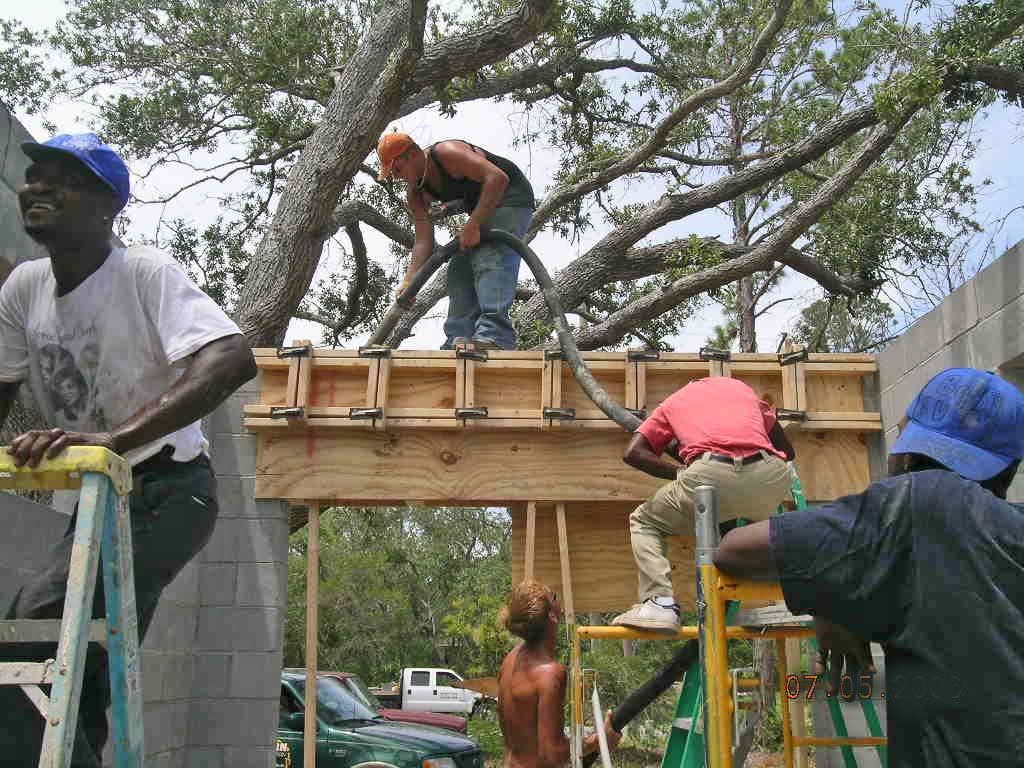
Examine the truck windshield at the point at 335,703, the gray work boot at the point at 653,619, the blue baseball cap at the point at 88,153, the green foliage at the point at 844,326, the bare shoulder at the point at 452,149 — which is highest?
the green foliage at the point at 844,326

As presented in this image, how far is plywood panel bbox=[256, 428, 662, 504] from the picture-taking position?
5902 millimetres

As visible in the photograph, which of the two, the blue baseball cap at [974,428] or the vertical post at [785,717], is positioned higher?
the blue baseball cap at [974,428]

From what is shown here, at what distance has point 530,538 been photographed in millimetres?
5801

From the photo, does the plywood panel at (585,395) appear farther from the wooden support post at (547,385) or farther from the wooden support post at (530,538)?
the wooden support post at (530,538)

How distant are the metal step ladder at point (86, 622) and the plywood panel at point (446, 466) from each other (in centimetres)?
383

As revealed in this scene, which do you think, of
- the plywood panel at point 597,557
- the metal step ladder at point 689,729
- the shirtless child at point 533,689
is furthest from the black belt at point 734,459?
the plywood panel at point 597,557

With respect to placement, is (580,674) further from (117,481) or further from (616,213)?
(616,213)

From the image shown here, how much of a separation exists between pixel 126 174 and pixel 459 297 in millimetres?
4100

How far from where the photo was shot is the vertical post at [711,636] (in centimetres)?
208

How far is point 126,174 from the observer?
2482mm

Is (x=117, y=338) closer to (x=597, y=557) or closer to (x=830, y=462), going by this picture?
(x=597, y=557)

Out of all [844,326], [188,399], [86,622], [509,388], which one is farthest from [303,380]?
[844,326]

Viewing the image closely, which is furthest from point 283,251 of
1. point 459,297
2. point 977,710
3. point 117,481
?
point 977,710

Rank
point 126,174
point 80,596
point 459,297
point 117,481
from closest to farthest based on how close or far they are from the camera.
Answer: point 80,596 < point 117,481 < point 126,174 < point 459,297
